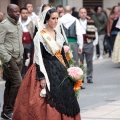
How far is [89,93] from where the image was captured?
1265 cm

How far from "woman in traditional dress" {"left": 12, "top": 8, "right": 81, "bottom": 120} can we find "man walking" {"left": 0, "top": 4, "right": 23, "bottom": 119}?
134 centimetres

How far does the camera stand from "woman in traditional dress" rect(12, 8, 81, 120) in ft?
25.2

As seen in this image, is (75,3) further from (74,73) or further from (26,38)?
(74,73)

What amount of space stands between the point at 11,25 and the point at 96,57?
1166 centimetres

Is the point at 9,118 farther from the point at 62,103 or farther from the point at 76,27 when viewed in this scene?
the point at 76,27

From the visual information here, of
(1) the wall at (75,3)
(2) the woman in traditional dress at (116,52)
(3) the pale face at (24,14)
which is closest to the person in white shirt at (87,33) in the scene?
(3) the pale face at (24,14)

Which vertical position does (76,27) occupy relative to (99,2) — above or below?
above

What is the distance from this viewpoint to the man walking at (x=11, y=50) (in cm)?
925

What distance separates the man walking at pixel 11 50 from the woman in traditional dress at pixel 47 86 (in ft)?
4.39

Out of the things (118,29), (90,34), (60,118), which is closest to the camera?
(60,118)

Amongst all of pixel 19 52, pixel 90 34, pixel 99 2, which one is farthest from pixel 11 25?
pixel 99 2

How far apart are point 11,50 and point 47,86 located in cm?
171

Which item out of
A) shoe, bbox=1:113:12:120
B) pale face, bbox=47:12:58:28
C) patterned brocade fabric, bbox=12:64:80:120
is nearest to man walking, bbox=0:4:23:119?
shoe, bbox=1:113:12:120

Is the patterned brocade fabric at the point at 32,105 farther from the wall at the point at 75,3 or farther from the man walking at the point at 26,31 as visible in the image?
the wall at the point at 75,3
